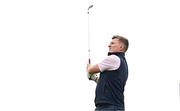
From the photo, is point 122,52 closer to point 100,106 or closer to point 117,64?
point 117,64

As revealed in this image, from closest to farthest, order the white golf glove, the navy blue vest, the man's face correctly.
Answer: the navy blue vest < the man's face < the white golf glove

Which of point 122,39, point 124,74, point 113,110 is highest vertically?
point 122,39

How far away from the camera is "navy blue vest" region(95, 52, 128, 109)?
5836mm

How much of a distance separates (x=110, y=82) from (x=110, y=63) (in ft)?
0.67

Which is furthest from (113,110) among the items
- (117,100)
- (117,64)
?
(117,64)

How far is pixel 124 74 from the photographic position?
6031 mm

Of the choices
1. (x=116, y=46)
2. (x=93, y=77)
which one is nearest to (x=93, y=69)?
A: (x=116, y=46)

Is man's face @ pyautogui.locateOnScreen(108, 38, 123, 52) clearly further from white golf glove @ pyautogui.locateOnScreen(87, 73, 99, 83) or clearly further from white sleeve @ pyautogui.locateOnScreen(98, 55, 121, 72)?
white golf glove @ pyautogui.locateOnScreen(87, 73, 99, 83)

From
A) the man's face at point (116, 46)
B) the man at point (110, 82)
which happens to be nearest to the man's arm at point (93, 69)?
the man at point (110, 82)

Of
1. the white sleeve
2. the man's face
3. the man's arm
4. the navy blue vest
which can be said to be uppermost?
the man's face

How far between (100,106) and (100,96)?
0.11m

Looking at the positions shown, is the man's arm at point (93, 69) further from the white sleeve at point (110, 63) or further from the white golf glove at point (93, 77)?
the white golf glove at point (93, 77)

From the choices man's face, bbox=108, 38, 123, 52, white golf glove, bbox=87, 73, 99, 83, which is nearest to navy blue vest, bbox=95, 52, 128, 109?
man's face, bbox=108, 38, 123, 52

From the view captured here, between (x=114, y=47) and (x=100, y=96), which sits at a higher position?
(x=114, y=47)
